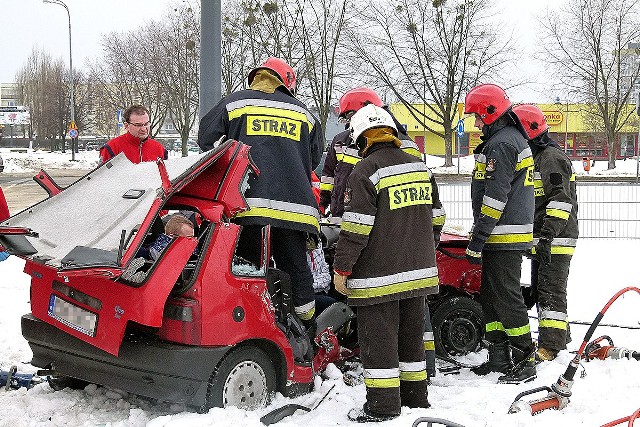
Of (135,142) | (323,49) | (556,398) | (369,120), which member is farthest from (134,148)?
(323,49)

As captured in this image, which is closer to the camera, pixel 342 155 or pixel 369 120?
pixel 369 120

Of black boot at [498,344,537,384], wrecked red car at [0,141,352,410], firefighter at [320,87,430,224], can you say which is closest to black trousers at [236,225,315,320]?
wrecked red car at [0,141,352,410]

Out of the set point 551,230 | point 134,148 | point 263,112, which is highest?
point 263,112

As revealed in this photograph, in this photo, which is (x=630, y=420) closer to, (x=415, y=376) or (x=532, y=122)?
(x=415, y=376)

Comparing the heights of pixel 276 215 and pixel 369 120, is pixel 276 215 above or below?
below

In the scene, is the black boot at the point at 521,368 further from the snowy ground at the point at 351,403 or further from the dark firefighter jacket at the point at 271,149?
the dark firefighter jacket at the point at 271,149

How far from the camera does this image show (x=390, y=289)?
168 inches

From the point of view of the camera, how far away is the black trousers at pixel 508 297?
215 inches

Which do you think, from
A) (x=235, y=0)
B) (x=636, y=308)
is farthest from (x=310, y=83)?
(x=636, y=308)

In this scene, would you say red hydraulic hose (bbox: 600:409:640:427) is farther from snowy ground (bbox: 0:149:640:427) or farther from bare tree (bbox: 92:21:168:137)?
bare tree (bbox: 92:21:168:137)

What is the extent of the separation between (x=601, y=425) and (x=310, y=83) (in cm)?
2847

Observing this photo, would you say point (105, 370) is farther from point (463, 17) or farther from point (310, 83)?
point (463, 17)

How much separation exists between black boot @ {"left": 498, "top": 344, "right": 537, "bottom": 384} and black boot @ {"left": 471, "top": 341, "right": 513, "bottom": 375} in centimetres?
6

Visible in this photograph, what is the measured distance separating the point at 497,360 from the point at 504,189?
52.5 inches
